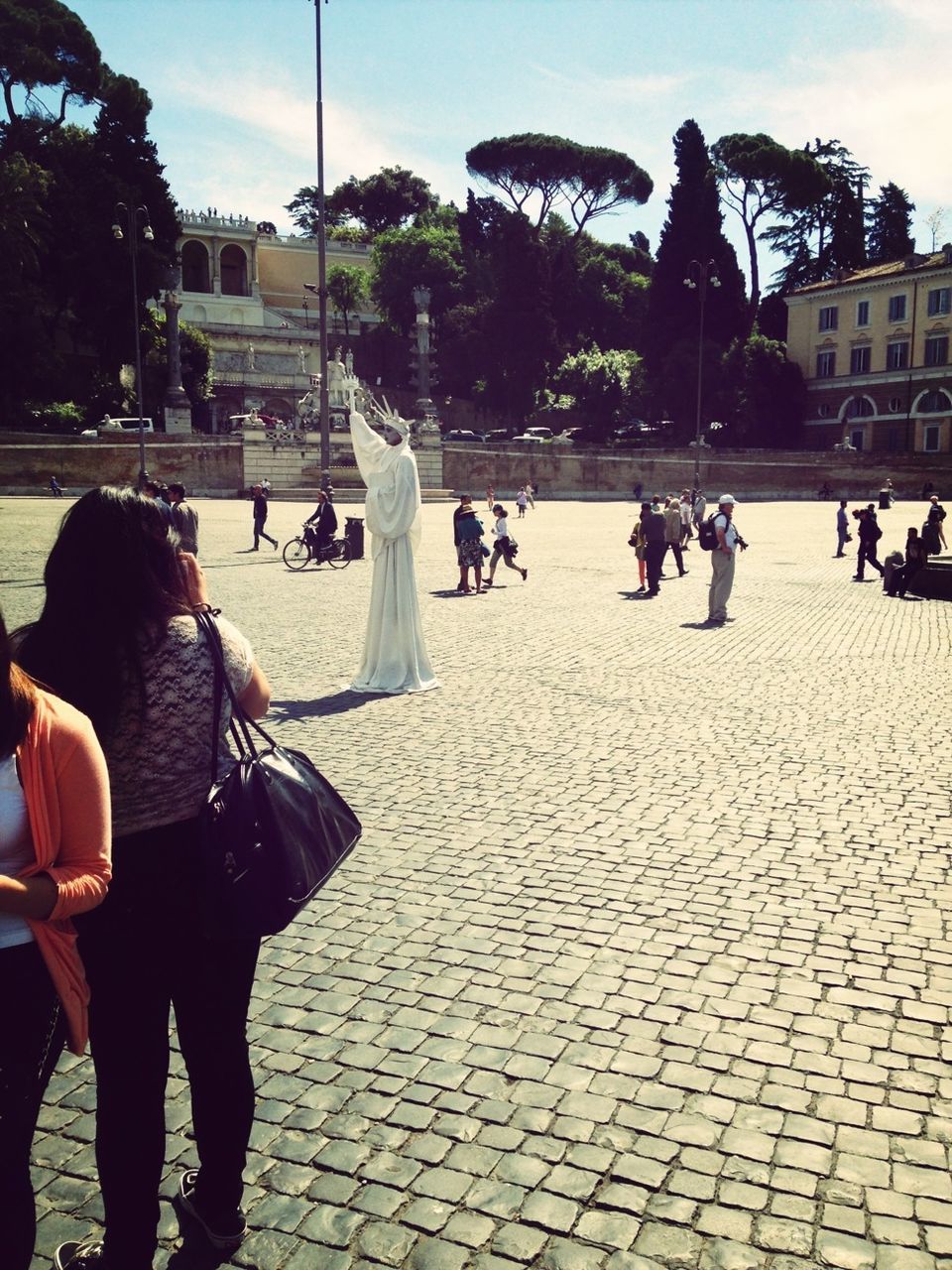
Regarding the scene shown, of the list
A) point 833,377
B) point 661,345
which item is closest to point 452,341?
point 661,345

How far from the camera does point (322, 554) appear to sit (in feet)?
68.8

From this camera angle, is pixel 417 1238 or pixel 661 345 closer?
pixel 417 1238

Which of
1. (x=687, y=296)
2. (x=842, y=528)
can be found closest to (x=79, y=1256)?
(x=842, y=528)

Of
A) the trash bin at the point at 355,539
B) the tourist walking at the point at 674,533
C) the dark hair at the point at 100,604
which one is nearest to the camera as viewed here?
the dark hair at the point at 100,604

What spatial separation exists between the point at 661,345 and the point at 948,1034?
60015 millimetres

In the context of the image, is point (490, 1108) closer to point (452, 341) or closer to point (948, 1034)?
point (948, 1034)

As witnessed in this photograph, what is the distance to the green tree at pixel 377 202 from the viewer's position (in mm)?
91062

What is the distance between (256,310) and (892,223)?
44909mm

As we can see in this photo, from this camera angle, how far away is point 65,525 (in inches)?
94.7

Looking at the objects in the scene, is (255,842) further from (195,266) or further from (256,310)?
(195,266)

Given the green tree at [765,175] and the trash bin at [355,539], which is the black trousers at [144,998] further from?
the green tree at [765,175]

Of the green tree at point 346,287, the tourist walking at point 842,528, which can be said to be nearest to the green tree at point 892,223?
the green tree at point 346,287

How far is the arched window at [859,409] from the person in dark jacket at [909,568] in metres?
49.9

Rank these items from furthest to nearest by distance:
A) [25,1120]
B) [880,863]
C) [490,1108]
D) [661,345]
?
[661,345], [880,863], [490,1108], [25,1120]
